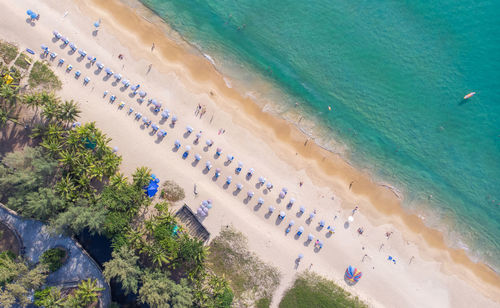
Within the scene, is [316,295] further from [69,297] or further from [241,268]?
[69,297]

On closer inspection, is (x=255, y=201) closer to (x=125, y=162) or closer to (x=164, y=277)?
(x=164, y=277)

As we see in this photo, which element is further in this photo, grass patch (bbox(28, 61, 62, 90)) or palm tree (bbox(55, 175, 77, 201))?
grass patch (bbox(28, 61, 62, 90))

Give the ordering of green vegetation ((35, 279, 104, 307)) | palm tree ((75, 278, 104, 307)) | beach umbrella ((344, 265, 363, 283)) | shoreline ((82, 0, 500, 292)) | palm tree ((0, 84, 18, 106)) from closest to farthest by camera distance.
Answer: green vegetation ((35, 279, 104, 307)) < palm tree ((75, 278, 104, 307)) < palm tree ((0, 84, 18, 106)) < beach umbrella ((344, 265, 363, 283)) < shoreline ((82, 0, 500, 292))

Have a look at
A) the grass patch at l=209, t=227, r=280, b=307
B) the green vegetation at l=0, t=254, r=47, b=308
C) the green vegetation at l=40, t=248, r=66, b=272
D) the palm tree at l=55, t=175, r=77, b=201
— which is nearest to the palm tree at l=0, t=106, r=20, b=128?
the palm tree at l=55, t=175, r=77, b=201

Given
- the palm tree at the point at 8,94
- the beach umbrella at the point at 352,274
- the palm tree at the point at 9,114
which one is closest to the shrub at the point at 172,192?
the palm tree at the point at 9,114

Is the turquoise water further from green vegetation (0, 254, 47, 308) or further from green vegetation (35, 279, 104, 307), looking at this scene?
green vegetation (0, 254, 47, 308)

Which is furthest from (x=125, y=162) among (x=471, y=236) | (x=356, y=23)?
(x=471, y=236)

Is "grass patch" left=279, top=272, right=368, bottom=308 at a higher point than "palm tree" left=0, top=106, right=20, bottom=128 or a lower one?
higher

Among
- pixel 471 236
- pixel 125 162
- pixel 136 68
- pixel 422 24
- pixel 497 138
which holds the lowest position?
pixel 125 162
